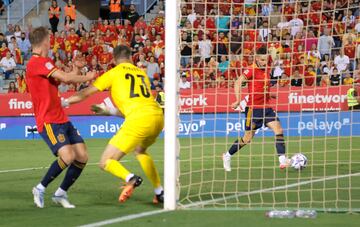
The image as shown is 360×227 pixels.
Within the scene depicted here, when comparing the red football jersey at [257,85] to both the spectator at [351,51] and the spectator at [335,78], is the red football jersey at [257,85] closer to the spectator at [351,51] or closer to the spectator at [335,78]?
the spectator at [351,51]

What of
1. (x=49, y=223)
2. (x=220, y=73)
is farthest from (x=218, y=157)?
(x=49, y=223)

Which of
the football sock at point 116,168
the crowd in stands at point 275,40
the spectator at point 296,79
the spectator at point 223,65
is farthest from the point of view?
the spectator at point 223,65

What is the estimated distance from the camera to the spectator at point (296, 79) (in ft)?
55.1

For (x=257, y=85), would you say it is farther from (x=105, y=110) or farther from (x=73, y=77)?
(x=73, y=77)

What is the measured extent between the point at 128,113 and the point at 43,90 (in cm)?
111

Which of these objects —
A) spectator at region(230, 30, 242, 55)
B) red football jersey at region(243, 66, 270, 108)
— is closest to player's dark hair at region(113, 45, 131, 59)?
red football jersey at region(243, 66, 270, 108)

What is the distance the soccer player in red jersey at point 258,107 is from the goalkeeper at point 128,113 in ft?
13.9

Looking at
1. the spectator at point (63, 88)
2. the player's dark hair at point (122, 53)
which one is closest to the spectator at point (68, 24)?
the spectator at point (63, 88)

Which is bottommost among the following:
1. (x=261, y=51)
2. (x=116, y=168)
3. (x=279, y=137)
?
(x=279, y=137)

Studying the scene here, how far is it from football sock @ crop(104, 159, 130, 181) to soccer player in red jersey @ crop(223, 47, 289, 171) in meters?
4.75

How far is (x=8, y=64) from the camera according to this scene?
95.6 feet

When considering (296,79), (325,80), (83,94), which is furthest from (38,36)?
(325,80)

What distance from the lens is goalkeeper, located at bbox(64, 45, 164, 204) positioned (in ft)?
34.5

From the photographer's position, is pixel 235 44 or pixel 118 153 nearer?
pixel 118 153
